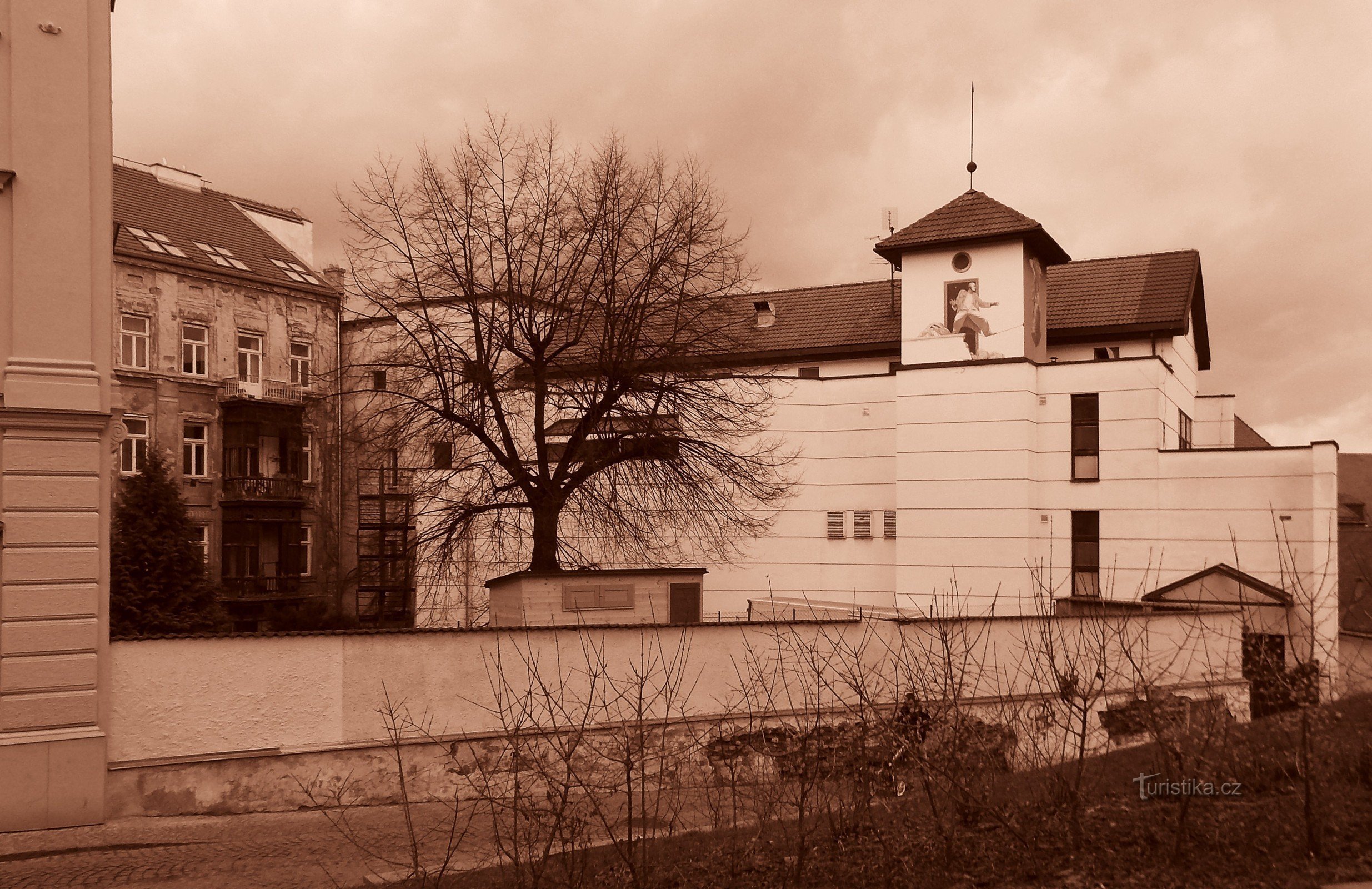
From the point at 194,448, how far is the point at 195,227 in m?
8.70

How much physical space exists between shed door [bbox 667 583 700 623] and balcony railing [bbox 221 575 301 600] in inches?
805

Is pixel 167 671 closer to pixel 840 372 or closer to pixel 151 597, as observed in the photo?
pixel 151 597

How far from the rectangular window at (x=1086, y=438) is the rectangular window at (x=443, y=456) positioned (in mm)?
15812

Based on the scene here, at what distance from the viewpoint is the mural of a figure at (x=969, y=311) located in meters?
29.5

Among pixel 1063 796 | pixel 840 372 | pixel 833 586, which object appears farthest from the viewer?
pixel 840 372

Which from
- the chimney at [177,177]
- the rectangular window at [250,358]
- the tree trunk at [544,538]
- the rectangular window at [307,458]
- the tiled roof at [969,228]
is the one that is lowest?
the tree trunk at [544,538]

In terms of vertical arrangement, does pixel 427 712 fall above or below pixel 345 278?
below

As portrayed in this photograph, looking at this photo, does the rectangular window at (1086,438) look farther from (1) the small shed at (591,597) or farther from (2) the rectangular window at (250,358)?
(2) the rectangular window at (250,358)

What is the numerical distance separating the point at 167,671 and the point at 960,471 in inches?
824

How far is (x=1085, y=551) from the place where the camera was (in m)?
28.8

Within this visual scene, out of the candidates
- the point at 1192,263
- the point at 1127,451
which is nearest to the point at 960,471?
the point at 1127,451

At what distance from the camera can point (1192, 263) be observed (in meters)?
33.1

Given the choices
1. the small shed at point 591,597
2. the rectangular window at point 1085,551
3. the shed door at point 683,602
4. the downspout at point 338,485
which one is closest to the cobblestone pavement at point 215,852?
the small shed at point 591,597

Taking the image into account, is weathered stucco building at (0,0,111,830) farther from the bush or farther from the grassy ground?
the bush
